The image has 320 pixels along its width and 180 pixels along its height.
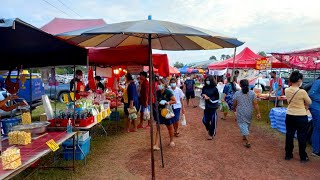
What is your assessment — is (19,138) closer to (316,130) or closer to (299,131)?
(299,131)

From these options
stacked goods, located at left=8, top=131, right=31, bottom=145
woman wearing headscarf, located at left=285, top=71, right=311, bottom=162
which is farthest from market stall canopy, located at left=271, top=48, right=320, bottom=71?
stacked goods, located at left=8, top=131, right=31, bottom=145

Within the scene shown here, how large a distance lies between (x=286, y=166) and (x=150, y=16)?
3.94m

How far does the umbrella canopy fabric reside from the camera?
3.37m

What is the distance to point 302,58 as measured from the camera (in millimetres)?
8461

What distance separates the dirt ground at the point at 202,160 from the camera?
15.7 ft

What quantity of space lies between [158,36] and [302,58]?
5877 mm

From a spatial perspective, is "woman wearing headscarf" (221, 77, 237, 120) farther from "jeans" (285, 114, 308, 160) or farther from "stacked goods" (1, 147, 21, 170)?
"stacked goods" (1, 147, 21, 170)

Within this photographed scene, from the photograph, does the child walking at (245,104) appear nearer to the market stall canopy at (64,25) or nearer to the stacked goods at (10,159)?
the stacked goods at (10,159)

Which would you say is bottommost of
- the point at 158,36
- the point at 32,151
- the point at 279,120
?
the point at 279,120

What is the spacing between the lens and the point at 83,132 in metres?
5.59

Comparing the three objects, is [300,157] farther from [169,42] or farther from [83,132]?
[83,132]

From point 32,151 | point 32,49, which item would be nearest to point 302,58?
point 32,49

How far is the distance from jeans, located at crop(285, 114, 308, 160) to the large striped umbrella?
200 centimetres

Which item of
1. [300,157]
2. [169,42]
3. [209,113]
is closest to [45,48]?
[169,42]
